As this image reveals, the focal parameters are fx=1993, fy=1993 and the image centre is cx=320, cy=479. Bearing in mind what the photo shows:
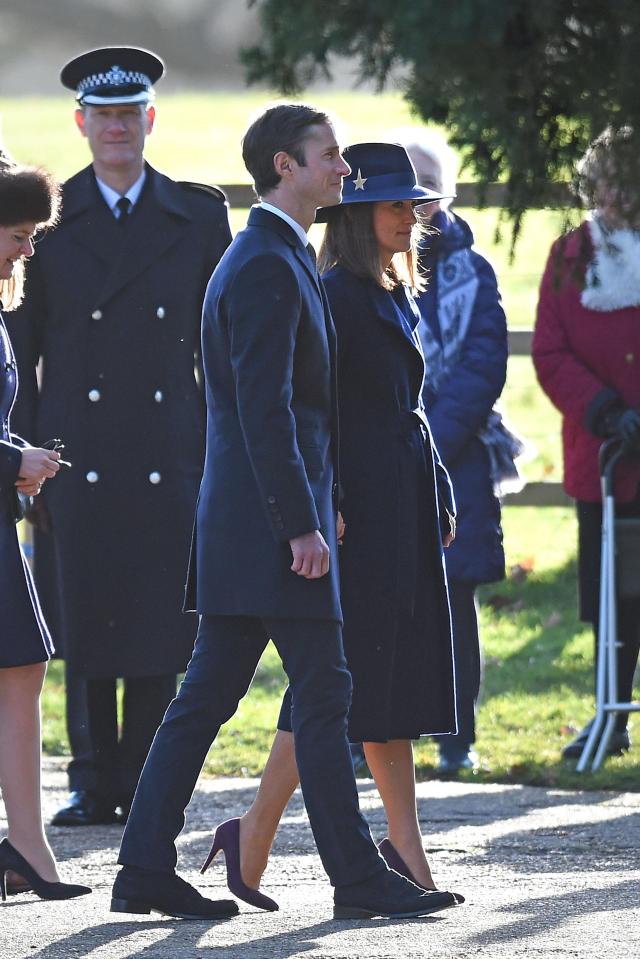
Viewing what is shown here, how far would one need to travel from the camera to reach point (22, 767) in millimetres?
4984

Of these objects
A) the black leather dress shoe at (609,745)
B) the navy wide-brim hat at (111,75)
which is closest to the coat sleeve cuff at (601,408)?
the black leather dress shoe at (609,745)

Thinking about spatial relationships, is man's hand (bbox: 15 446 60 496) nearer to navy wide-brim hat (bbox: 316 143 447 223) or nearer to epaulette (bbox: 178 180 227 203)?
navy wide-brim hat (bbox: 316 143 447 223)

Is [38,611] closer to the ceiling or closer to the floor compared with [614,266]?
closer to the floor

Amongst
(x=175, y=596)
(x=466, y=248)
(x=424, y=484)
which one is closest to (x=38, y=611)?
(x=424, y=484)

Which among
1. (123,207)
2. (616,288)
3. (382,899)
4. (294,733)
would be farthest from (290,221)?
(616,288)

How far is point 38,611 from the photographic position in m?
5.04

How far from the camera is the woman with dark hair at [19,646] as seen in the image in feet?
16.2

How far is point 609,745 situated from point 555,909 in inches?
97.6

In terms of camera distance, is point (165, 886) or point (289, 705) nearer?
point (165, 886)

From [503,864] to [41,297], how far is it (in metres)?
2.33

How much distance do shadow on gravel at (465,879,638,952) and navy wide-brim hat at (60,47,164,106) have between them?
293cm

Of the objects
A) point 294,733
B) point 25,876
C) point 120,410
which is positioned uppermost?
point 120,410

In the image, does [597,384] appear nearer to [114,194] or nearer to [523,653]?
[114,194]

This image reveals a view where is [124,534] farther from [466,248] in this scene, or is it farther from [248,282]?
[248,282]
